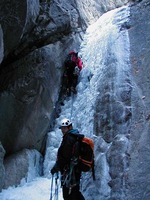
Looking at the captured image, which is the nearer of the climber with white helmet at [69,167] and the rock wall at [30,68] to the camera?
the climber with white helmet at [69,167]

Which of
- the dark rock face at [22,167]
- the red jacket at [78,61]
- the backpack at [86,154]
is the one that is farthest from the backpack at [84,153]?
the red jacket at [78,61]

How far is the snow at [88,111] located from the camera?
8.65 m

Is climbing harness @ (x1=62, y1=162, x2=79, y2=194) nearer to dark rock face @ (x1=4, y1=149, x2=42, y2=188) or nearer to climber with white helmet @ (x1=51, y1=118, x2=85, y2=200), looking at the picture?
climber with white helmet @ (x1=51, y1=118, x2=85, y2=200)

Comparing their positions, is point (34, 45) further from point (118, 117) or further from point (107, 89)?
point (118, 117)

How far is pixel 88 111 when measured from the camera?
451 inches

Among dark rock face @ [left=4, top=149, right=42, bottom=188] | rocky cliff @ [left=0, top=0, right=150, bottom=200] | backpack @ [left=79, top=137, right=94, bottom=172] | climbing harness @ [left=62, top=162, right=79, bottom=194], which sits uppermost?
rocky cliff @ [left=0, top=0, right=150, bottom=200]

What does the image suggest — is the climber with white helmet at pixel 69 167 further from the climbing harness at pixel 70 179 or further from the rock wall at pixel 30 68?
the rock wall at pixel 30 68

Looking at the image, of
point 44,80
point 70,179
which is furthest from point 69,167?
point 44,80

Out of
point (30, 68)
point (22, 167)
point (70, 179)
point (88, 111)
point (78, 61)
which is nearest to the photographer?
point (70, 179)

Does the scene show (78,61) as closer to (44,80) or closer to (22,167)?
(44,80)

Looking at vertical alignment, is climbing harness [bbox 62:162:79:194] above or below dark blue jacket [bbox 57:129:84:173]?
below

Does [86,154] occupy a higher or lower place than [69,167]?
higher

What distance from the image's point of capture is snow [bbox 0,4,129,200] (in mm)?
8648

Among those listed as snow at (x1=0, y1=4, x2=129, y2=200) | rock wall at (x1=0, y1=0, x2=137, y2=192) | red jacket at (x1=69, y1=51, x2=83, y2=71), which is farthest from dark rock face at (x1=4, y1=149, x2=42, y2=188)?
red jacket at (x1=69, y1=51, x2=83, y2=71)
